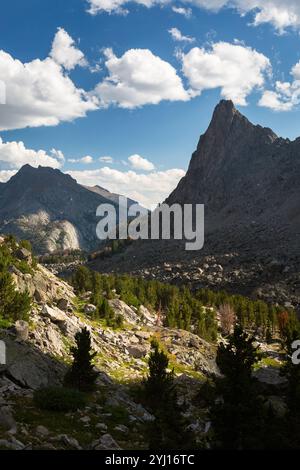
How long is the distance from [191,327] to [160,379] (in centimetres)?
4091

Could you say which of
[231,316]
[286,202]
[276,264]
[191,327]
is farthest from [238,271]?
[286,202]

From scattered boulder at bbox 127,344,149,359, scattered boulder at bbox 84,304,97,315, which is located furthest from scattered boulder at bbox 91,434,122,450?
scattered boulder at bbox 84,304,97,315

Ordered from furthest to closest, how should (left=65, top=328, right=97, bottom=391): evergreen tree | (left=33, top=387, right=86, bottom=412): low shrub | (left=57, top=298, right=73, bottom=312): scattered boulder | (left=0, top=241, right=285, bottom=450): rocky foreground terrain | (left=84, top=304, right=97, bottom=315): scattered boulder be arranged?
(left=84, top=304, right=97, bottom=315): scattered boulder → (left=57, top=298, right=73, bottom=312): scattered boulder → (left=65, top=328, right=97, bottom=391): evergreen tree → (left=33, top=387, right=86, bottom=412): low shrub → (left=0, top=241, right=285, bottom=450): rocky foreground terrain

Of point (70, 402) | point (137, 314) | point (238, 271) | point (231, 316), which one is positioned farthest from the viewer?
point (238, 271)

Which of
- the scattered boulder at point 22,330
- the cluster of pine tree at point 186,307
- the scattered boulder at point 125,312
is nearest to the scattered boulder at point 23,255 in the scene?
the cluster of pine tree at point 186,307

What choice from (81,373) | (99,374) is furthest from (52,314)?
(81,373)

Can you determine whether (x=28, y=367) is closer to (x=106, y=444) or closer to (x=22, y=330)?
(x=22, y=330)

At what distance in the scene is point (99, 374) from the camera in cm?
3117

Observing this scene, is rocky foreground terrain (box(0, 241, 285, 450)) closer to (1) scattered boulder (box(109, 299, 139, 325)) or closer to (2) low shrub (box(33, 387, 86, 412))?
(1) scattered boulder (box(109, 299, 139, 325))

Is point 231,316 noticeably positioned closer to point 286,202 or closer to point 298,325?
point 298,325

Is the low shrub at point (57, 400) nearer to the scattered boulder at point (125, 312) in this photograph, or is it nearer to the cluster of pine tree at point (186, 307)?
the cluster of pine tree at point (186, 307)

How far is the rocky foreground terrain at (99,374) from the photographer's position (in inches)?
725

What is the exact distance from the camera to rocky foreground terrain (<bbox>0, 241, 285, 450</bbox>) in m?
18.4
